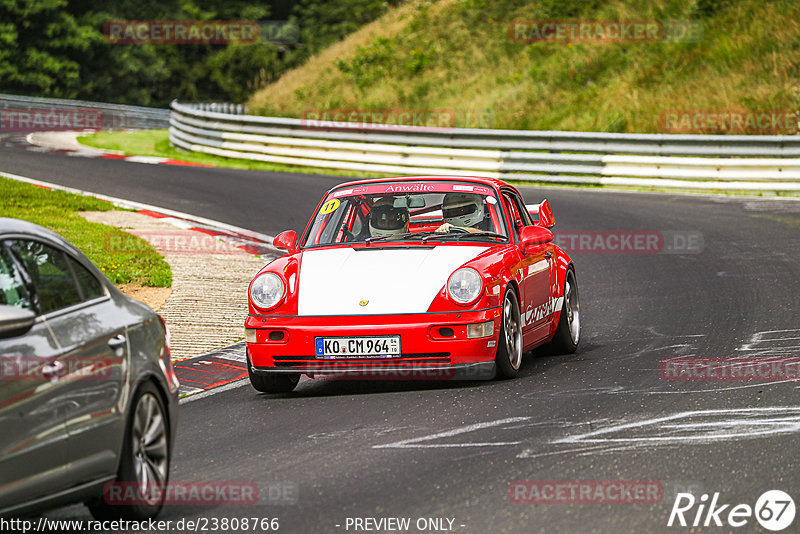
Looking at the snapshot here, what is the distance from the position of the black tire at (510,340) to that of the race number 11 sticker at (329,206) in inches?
68.4

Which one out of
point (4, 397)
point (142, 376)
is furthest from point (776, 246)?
point (4, 397)

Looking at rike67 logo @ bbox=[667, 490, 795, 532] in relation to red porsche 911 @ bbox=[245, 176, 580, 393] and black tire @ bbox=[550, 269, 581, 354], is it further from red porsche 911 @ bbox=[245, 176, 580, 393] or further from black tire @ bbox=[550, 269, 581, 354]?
black tire @ bbox=[550, 269, 581, 354]

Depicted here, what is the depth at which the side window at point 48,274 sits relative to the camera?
531 cm

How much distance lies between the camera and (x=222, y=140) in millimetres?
29094

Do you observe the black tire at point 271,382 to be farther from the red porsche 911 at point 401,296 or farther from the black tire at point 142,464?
the black tire at point 142,464

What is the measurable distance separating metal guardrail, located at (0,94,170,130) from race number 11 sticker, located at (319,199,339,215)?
1201 inches

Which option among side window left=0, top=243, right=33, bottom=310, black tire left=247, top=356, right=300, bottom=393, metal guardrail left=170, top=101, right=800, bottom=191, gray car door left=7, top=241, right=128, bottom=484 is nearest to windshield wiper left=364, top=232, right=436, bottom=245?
black tire left=247, top=356, right=300, bottom=393

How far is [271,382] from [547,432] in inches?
97.6

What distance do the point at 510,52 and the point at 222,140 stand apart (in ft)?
31.4
